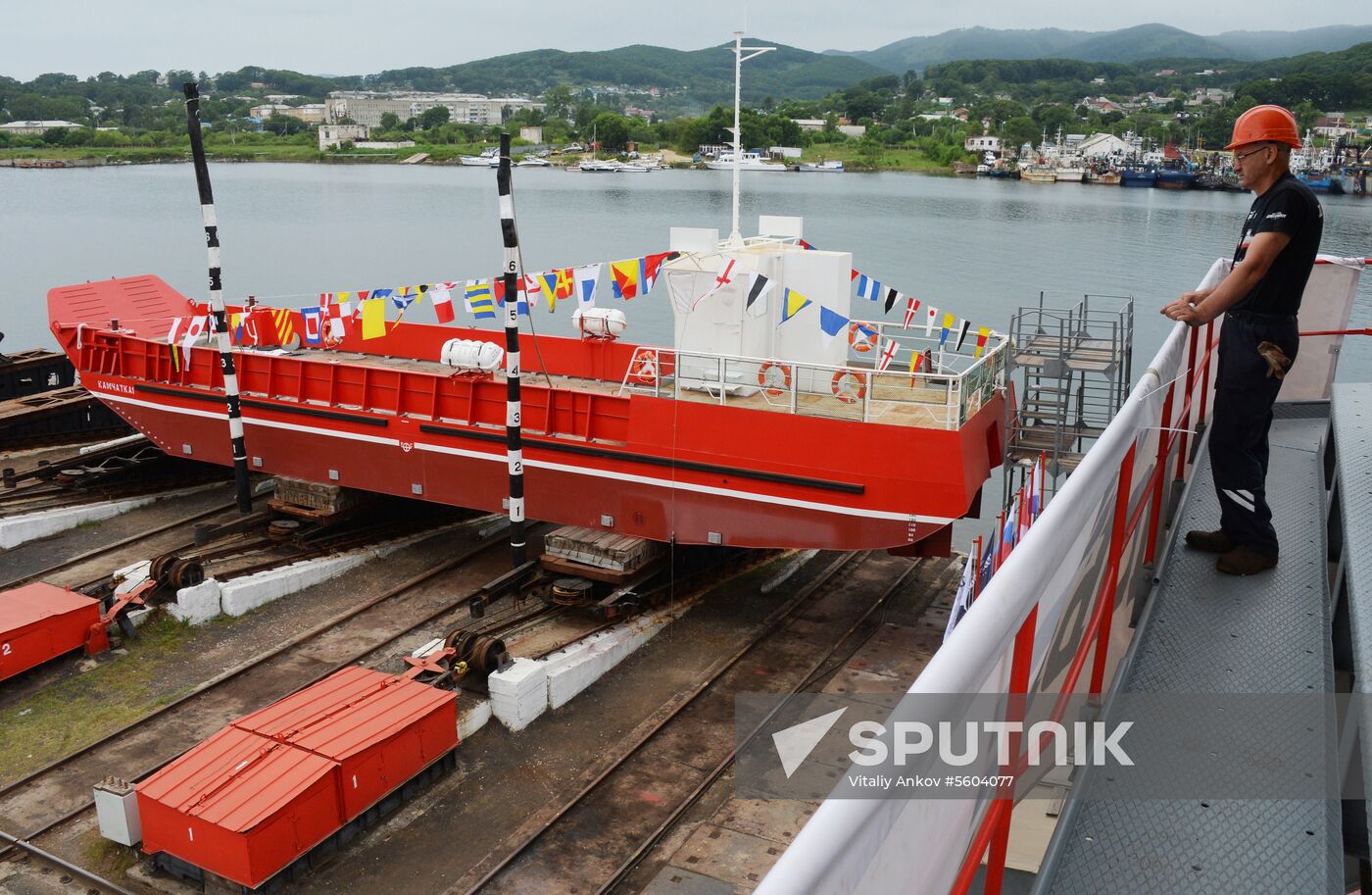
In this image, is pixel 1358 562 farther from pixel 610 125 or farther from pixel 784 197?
pixel 610 125

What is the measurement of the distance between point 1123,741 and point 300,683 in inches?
488


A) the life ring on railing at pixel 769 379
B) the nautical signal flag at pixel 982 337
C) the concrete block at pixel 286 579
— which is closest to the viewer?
the nautical signal flag at pixel 982 337

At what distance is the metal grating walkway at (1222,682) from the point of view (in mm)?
2449

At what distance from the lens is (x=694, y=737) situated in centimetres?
1259

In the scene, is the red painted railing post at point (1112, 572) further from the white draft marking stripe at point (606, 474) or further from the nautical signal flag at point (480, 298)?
the nautical signal flag at point (480, 298)

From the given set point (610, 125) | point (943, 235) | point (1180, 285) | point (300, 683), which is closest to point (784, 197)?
point (943, 235)

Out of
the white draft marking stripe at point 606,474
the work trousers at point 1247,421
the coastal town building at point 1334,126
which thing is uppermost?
the coastal town building at point 1334,126

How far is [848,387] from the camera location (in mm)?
14836

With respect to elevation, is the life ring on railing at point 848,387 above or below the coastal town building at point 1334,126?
below

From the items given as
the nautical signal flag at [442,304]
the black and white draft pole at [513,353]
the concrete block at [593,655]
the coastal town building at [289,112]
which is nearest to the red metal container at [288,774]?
the concrete block at [593,655]

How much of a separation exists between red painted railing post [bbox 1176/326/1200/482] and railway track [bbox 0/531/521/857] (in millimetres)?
10561

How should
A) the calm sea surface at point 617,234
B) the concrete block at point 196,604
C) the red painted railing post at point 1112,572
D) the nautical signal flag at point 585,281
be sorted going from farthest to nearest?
the calm sea surface at point 617,234 < the nautical signal flag at point 585,281 < the concrete block at point 196,604 < the red painted railing post at point 1112,572

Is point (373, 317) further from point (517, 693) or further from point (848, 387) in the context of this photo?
→ point (848, 387)

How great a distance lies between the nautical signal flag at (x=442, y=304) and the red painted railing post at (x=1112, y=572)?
552 inches
